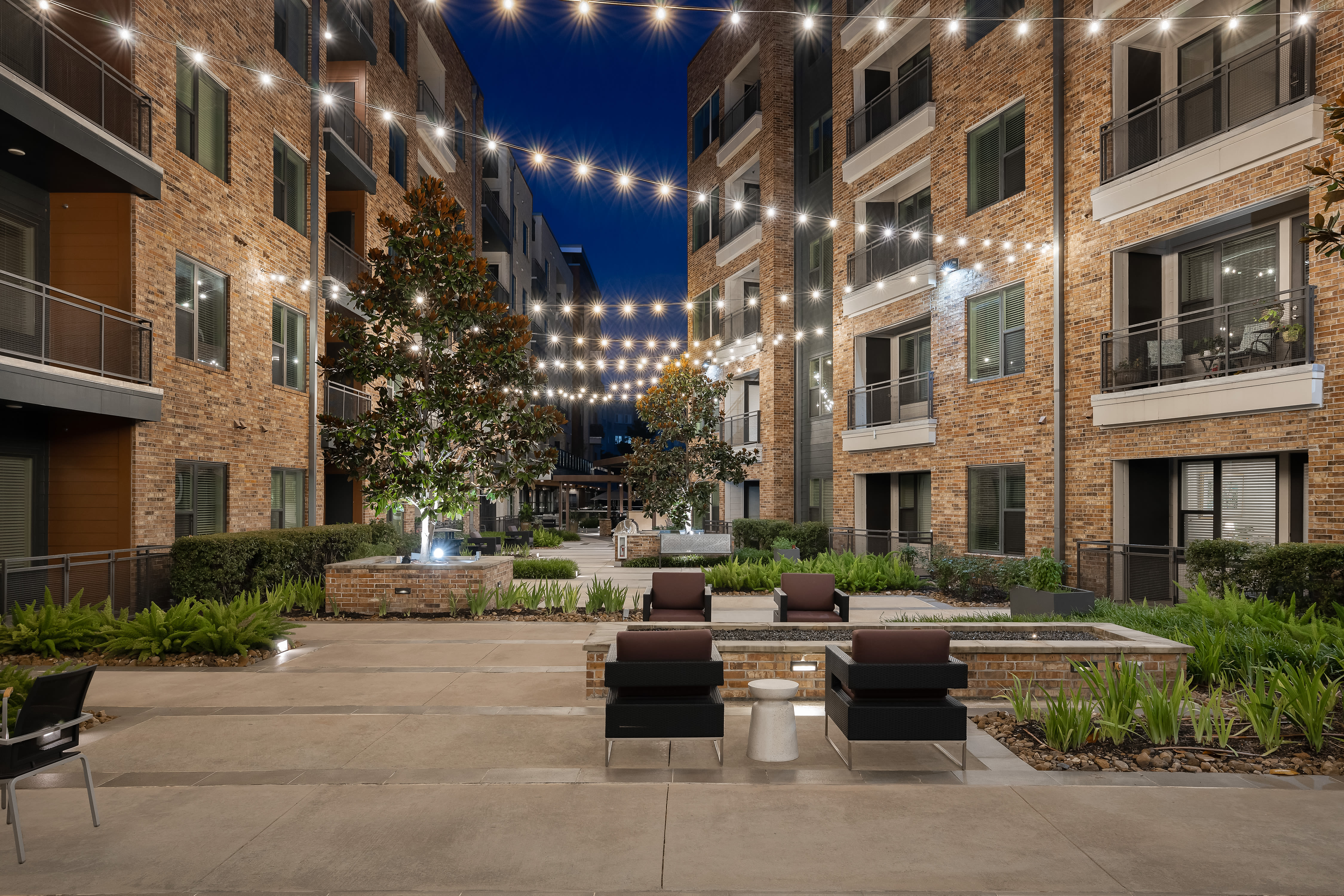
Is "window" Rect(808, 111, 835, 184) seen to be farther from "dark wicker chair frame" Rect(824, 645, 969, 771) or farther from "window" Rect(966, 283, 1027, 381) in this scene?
"dark wicker chair frame" Rect(824, 645, 969, 771)

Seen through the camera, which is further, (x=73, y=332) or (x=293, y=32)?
(x=293, y=32)

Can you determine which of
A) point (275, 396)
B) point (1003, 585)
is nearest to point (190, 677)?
point (275, 396)

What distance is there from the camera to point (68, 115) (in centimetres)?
1076

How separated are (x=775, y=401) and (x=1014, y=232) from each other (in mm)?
10079

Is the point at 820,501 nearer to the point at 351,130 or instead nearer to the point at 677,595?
the point at 677,595

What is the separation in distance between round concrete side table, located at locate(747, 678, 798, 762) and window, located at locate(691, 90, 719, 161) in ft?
88.4

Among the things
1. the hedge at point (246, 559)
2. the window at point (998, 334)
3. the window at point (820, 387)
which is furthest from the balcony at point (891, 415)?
the hedge at point (246, 559)

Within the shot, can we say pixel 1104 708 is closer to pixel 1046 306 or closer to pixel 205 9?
Answer: pixel 1046 306

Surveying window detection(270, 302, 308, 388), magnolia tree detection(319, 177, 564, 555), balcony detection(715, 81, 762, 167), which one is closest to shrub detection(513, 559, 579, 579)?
magnolia tree detection(319, 177, 564, 555)

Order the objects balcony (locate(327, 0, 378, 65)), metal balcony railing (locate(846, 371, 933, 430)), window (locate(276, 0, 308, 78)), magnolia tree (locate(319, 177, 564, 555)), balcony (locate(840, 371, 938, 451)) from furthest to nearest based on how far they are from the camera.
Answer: balcony (locate(327, 0, 378, 65)) < metal balcony railing (locate(846, 371, 933, 430)) < balcony (locate(840, 371, 938, 451)) < window (locate(276, 0, 308, 78)) < magnolia tree (locate(319, 177, 564, 555))

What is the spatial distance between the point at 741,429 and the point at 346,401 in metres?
13.0

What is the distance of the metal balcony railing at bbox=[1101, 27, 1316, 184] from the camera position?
11008 millimetres

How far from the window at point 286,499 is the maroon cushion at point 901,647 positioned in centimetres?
1340

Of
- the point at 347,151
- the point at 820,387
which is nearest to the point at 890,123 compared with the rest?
the point at 820,387
